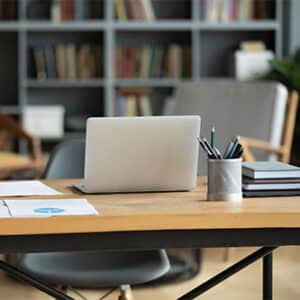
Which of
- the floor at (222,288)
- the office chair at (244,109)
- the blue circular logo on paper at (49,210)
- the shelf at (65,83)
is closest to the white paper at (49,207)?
the blue circular logo on paper at (49,210)

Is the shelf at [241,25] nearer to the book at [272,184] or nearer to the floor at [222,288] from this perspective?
the floor at [222,288]

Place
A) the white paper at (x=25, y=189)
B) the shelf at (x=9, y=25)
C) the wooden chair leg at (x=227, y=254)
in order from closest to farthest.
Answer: the white paper at (x=25, y=189)
the wooden chair leg at (x=227, y=254)
the shelf at (x=9, y=25)

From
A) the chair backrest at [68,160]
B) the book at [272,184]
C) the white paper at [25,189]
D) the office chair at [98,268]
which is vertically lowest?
the office chair at [98,268]

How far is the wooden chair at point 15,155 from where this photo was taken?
4.19 metres

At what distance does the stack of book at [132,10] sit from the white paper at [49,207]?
4704 mm

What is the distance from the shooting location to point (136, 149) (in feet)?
5.89

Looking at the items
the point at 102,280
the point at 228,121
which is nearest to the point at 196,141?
the point at 102,280

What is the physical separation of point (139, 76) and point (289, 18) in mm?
1184

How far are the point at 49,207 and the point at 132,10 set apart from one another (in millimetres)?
4851

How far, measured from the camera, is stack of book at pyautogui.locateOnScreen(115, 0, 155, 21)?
628 cm

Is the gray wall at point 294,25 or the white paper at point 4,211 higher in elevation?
the gray wall at point 294,25

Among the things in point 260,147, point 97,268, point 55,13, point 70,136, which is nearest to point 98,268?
point 97,268

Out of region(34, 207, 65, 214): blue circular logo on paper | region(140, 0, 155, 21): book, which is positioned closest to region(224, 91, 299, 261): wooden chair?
region(140, 0, 155, 21): book

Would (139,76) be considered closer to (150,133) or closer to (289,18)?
(289,18)
